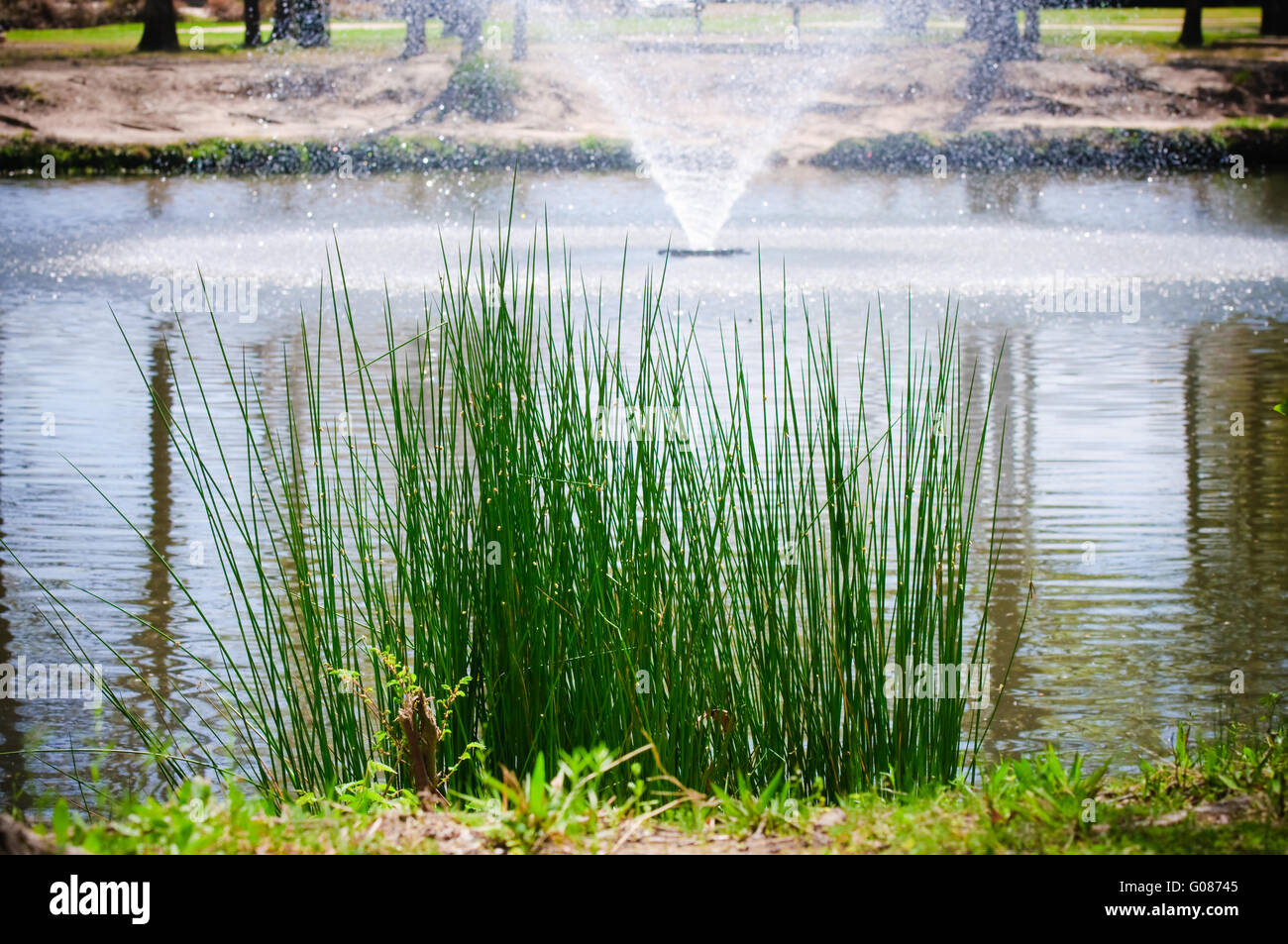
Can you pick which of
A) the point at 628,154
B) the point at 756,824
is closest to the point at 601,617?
the point at 756,824

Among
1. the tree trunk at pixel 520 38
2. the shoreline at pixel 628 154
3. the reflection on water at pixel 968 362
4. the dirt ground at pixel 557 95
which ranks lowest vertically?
the reflection on water at pixel 968 362

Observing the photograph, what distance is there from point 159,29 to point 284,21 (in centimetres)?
201

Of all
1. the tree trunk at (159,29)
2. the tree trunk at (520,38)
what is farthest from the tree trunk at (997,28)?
the tree trunk at (159,29)

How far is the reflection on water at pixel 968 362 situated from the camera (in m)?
2.94

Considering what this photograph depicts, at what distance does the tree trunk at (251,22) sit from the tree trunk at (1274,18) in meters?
14.5

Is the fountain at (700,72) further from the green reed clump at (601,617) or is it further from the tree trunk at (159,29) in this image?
the green reed clump at (601,617)

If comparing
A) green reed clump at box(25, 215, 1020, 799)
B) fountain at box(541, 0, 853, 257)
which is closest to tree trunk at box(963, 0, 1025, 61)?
fountain at box(541, 0, 853, 257)

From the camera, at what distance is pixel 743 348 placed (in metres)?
6.12

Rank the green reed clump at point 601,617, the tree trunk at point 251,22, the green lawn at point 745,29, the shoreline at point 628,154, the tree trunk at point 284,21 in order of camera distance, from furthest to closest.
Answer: the tree trunk at point 284,21
the tree trunk at point 251,22
the green lawn at point 745,29
the shoreline at point 628,154
the green reed clump at point 601,617

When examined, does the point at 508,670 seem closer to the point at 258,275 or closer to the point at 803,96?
the point at 258,275

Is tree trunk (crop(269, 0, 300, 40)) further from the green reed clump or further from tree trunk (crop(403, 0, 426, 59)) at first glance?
the green reed clump

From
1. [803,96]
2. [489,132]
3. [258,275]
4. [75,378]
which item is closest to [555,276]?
[258,275]
